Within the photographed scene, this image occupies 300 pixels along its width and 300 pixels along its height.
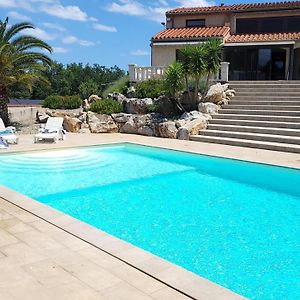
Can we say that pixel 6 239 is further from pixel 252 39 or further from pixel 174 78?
pixel 252 39

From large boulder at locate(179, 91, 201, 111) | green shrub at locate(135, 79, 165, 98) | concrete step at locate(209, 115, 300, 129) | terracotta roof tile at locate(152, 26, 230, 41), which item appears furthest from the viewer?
terracotta roof tile at locate(152, 26, 230, 41)

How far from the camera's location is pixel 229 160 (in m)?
12.5

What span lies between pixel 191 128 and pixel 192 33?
1156 cm

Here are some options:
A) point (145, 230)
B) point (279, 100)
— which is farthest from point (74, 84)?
point (145, 230)

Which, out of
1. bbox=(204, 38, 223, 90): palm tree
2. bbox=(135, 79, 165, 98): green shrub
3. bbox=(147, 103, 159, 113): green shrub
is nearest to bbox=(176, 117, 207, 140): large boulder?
bbox=(204, 38, 223, 90): palm tree

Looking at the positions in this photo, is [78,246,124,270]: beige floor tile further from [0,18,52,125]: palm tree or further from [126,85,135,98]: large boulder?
[126,85,135,98]: large boulder

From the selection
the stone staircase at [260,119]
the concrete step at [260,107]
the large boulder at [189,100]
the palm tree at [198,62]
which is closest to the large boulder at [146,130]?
the large boulder at [189,100]

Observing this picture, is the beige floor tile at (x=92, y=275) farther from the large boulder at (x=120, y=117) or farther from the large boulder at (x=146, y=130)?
the large boulder at (x=120, y=117)

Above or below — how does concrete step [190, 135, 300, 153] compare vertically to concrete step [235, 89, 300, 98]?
below

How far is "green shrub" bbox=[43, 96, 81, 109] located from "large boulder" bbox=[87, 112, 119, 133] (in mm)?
3290

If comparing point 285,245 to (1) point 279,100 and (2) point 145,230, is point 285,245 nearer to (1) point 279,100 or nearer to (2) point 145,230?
(2) point 145,230

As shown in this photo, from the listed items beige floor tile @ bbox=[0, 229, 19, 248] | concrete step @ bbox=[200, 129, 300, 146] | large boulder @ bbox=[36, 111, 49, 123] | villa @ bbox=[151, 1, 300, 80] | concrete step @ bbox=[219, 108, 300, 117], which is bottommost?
beige floor tile @ bbox=[0, 229, 19, 248]

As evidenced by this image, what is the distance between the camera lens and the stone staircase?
587 inches

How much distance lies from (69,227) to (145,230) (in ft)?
4.72
